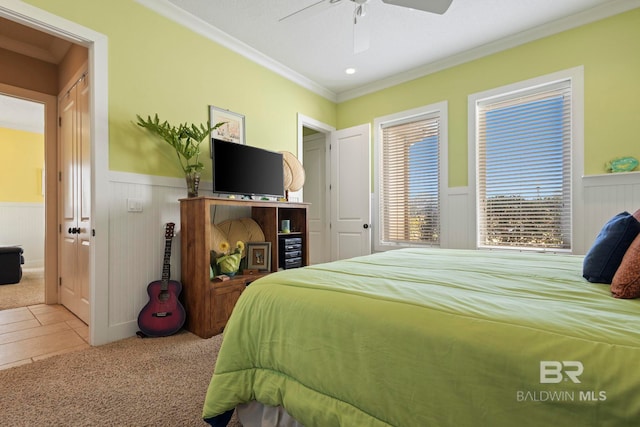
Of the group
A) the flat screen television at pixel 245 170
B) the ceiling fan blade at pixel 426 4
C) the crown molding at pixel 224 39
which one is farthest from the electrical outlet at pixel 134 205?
the ceiling fan blade at pixel 426 4

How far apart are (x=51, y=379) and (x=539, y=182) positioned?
4.25 meters

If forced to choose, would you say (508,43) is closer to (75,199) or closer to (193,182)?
(193,182)

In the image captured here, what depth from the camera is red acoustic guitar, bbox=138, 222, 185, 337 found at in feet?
7.86

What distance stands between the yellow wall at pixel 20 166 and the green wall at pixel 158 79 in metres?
5.04

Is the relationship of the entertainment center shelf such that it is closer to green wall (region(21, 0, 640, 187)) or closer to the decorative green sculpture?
green wall (region(21, 0, 640, 187))


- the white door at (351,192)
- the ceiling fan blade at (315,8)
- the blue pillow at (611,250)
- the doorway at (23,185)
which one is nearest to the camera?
the blue pillow at (611,250)

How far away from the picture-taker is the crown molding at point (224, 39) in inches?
105

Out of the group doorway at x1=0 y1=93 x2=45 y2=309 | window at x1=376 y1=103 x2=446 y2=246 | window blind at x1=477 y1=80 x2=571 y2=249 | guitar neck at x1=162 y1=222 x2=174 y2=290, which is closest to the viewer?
guitar neck at x1=162 y1=222 x2=174 y2=290

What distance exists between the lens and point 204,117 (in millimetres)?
3006

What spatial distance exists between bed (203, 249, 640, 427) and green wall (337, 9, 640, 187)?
2.11 m

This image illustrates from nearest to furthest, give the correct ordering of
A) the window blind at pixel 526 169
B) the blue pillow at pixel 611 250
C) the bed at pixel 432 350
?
the bed at pixel 432 350
the blue pillow at pixel 611 250
the window blind at pixel 526 169

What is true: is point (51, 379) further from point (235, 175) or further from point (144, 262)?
point (235, 175)

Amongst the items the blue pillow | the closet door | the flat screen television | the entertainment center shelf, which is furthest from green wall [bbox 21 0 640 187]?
the blue pillow

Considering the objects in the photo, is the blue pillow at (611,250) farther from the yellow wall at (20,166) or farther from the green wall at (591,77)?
the yellow wall at (20,166)
